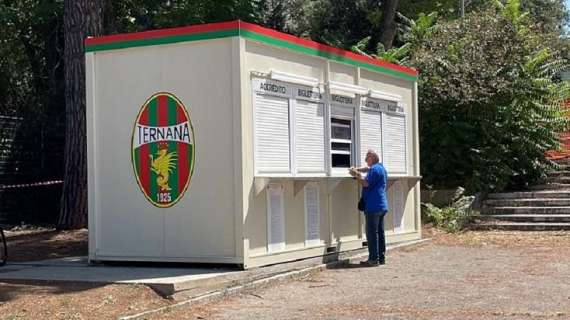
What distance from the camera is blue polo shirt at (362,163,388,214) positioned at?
12516 mm

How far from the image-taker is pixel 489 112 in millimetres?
20406

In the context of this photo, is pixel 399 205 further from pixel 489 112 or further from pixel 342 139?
pixel 489 112

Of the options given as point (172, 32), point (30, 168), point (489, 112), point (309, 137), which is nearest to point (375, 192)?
point (309, 137)

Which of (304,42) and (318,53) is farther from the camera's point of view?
(318,53)

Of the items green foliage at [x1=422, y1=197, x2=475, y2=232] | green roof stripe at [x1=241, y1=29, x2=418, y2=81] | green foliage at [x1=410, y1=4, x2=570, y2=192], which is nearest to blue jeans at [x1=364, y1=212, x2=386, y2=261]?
green roof stripe at [x1=241, y1=29, x2=418, y2=81]

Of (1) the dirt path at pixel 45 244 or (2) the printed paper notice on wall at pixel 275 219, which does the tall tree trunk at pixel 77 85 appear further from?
(2) the printed paper notice on wall at pixel 275 219

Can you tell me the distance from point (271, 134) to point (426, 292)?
10.2 feet

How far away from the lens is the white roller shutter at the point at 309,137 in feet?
39.4

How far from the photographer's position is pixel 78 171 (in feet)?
53.2

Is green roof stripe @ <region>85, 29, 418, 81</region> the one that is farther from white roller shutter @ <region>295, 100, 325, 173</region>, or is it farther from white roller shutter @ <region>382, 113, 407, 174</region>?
white roller shutter @ <region>382, 113, 407, 174</region>

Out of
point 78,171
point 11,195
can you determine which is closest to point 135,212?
point 78,171

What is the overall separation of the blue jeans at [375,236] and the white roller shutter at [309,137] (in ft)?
3.45

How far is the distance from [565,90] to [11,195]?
1389 centimetres

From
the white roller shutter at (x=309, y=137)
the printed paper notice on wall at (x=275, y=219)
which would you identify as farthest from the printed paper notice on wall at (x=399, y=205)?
the printed paper notice on wall at (x=275, y=219)
